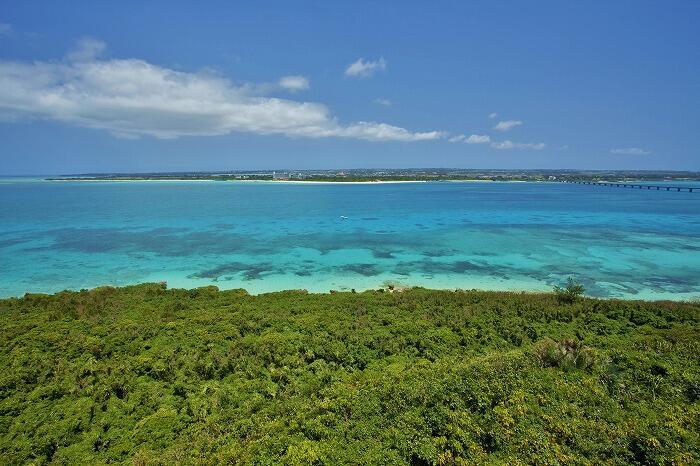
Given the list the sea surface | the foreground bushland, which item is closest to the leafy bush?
the foreground bushland

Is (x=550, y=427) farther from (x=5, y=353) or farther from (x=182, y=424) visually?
(x=5, y=353)

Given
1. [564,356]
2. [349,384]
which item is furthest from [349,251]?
[564,356]

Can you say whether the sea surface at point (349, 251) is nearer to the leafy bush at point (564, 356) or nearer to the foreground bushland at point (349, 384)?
the foreground bushland at point (349, 384)

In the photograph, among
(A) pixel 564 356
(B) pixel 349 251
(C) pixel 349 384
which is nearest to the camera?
(A) pixel 564 356

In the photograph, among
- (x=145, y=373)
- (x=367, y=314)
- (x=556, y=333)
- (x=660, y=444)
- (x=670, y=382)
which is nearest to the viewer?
(x=660, y=444)

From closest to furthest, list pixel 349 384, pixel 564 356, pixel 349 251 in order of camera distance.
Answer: pixel 564 356 → pixel 349 384 → pixel 349 251

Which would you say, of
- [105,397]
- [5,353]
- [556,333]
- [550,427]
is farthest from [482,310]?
[5,353]

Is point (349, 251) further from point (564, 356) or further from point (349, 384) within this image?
point (564, 356)

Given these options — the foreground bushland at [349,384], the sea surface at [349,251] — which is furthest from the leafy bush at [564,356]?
the sea surface at [349,251]
